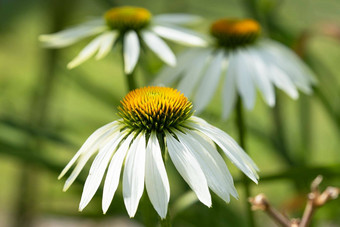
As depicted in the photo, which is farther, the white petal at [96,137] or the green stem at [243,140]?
the green stem at [243,140]

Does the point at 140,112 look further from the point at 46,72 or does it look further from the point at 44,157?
the point at 46,72

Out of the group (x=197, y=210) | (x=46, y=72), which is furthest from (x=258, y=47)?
(x=46, y=72)

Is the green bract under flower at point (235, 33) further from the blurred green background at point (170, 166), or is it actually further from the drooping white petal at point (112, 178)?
the drooping white petal at point (112, 178)

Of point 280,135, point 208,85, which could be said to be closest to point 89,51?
point 208,85

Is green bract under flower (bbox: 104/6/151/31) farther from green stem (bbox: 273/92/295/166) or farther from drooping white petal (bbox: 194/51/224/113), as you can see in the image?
green stem (bbox: 273/92/295/166)

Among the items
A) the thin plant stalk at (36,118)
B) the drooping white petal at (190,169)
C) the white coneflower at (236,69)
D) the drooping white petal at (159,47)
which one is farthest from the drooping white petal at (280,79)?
the thin plant stalk at (36,118)
